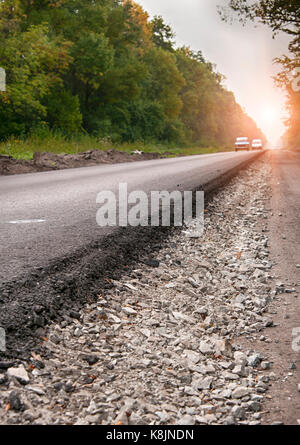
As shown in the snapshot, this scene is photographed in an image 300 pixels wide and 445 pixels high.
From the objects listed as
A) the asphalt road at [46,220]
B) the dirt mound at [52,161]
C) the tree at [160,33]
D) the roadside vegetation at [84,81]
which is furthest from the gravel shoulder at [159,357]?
the tree at [160,33]

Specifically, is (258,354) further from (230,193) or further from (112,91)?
(112,91)

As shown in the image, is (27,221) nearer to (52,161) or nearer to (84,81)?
(52,161)

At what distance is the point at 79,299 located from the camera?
2.67 metres

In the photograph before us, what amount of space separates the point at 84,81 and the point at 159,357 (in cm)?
2999

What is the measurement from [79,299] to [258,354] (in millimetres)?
1199

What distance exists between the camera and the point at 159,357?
Answer: 7.24ft

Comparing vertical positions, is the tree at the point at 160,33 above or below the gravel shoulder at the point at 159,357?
above

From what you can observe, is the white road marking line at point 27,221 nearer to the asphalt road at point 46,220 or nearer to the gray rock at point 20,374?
the asphalt road at point 46,220

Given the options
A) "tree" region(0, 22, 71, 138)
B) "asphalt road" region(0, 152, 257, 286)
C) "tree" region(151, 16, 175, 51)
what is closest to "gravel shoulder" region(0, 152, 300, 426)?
"asphalt road" region(0, 152, 257, 286)

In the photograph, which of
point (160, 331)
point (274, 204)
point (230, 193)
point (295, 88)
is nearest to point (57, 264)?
point (160, 331)
